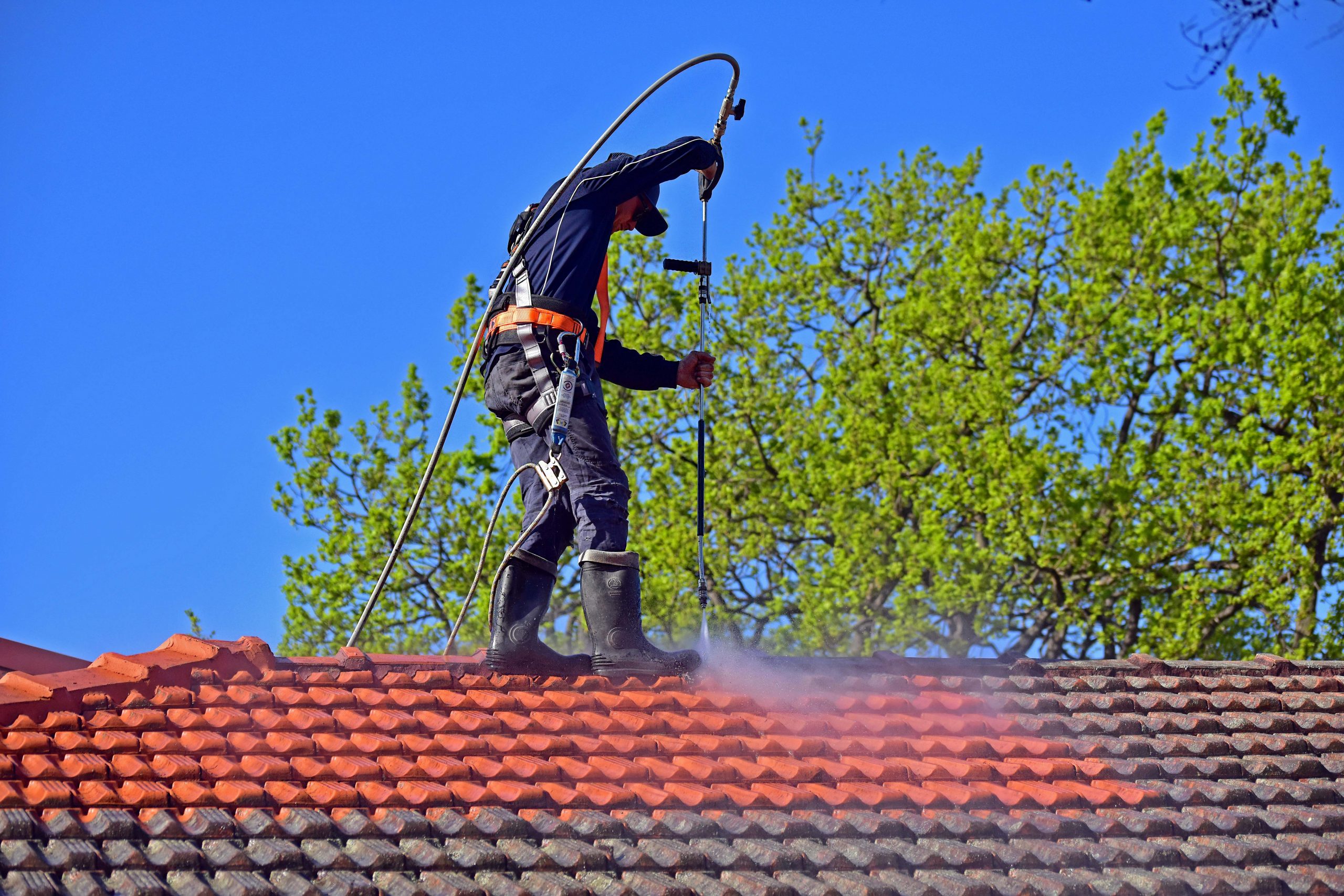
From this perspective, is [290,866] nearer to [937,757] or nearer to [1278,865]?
[937,757]

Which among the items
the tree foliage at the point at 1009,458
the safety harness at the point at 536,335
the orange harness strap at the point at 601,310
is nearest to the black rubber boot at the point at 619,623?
the safety harness at the point at 536,335

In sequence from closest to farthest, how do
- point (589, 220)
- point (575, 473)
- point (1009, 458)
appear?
point (575, 473) → point (589, 220) → point (1009, 458)

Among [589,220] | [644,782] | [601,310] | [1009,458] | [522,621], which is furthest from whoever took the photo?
[1009,458]

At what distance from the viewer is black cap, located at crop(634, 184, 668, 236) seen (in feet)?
22.3

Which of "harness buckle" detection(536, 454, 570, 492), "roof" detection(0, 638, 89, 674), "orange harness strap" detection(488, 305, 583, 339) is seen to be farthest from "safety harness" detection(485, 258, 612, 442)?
"roof" detection(0, 638, 89, 674)

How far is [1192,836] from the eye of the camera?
547 centimetres

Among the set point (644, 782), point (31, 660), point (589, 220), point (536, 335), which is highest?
point (589, 220)

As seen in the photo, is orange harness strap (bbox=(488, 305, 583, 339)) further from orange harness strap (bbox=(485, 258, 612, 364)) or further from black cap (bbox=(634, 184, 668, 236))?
black cap (bbox=(634, 184, 668, 236))

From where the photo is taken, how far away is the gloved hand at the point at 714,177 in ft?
22.4

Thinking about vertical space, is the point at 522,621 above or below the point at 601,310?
below

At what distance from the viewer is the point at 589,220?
6551 millimetres

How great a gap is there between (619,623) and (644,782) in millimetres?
1001

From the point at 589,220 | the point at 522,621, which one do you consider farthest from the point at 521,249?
the point at 522,621

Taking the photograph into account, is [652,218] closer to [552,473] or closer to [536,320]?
A: [536,320]
